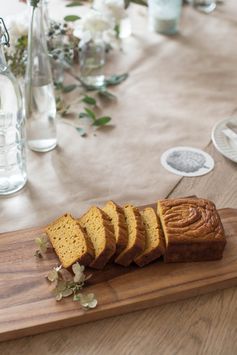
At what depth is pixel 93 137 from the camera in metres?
1.38

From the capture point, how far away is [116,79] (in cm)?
164

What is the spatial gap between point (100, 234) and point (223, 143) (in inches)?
19.7

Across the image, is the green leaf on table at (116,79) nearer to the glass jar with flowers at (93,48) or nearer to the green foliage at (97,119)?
the glass jar with flowers at (93,48)

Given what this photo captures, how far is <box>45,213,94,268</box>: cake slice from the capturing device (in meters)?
0.93

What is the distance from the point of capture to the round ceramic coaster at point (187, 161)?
126 centimetres

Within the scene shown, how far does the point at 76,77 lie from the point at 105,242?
794 millimetres

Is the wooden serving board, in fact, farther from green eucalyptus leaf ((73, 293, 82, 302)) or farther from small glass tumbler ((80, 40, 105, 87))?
small glass tumbler ((80, 40, 105, 87))

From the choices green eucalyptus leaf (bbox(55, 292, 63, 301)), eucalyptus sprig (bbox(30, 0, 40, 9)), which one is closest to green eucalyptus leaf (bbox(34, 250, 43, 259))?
green eucalyptus leaf (bbox(55, 292, 63, 301))

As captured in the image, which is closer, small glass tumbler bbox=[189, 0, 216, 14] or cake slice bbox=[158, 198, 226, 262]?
cake slice bbox=[158, 198, 226, 262]

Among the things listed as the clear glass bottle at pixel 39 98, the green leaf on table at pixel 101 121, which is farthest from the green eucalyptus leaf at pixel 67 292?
the green leaf on table at pixel 101 121

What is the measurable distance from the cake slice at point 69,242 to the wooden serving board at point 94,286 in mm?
26

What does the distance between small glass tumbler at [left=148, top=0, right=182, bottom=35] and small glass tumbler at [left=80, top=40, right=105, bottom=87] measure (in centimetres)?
37

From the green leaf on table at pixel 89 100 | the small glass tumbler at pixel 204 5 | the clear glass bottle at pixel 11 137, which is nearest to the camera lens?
the clear glass bottle at pixel 11 137

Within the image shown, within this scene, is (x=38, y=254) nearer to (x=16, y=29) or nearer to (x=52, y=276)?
(x=52, y=276)
